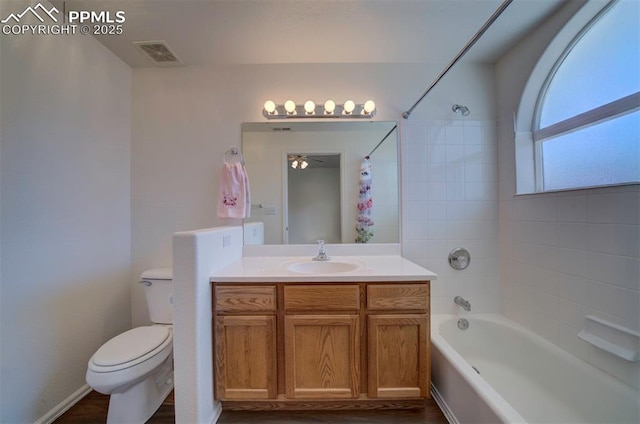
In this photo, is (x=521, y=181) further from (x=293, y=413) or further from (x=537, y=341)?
(x=293, y=413)

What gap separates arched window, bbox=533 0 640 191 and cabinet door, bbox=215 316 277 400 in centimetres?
211

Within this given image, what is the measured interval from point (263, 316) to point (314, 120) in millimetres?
1473

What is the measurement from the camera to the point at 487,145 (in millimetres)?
1930

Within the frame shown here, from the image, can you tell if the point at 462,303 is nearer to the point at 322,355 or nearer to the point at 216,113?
the point at 322,355

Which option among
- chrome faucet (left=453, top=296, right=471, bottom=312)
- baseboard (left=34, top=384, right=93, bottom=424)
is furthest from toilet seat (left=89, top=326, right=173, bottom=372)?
chrome faucet (left=453, top=296, right=471, bottom=312)

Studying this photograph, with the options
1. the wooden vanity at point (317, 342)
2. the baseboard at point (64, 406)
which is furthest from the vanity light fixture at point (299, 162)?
the baseboard at point (64, 406)

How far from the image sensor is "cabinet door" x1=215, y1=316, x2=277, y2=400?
134 cm

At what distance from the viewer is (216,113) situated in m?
1.94

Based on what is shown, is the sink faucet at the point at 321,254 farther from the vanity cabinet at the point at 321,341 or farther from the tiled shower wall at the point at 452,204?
the tiled shower wall at the point at 452,204

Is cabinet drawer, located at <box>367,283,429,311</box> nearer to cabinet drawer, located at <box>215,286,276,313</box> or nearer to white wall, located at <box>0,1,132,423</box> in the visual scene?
cabinet drawer, located at <box>215,286,276,313</box>

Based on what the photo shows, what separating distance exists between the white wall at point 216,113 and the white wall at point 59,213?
0.14 metres

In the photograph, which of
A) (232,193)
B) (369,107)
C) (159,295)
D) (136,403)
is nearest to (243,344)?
(136,403)

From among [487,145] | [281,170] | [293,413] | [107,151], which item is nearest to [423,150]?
[487,145]

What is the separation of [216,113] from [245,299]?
151cm
